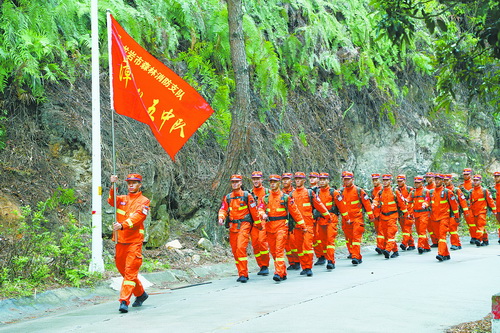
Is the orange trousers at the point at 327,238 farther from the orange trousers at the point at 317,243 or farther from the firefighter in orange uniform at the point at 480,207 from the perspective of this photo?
the firefighter in orange uniform at the point at 480,207

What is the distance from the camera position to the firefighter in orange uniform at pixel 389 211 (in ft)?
56.4

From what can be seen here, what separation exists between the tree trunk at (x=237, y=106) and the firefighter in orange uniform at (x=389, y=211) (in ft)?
13.3

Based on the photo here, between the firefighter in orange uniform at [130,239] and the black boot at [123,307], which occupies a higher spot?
the firefighter in orange uniform at [130,239]

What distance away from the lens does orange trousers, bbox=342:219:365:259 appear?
15.6 m

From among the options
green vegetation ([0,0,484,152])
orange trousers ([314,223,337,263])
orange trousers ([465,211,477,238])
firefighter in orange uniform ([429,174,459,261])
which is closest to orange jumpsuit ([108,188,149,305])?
green vegetation ([0,0,484,152])

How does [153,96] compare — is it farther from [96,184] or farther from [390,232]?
[390,232]

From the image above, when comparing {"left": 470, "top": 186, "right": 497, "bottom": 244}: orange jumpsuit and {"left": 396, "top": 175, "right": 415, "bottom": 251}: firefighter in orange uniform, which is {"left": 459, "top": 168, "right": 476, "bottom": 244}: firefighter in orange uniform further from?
{"left": 396, "top": 175, "right": 415, "bottom": 251}: firefighter in orange uniform

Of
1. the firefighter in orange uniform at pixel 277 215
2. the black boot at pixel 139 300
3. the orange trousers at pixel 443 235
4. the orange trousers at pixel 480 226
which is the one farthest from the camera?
the orange trousers at pixel 480 226

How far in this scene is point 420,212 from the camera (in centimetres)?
1894

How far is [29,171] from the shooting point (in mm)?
13352

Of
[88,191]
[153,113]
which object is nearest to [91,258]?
[88,191]

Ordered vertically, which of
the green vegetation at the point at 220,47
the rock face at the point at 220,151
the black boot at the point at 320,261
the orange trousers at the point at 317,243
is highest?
the green vegetation at the point at 220,47

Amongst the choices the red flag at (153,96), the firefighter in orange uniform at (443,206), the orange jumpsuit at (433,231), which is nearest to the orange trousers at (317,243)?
the firefighter in orange uniform at (443,206)

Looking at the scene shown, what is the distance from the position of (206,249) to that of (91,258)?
3.46 meters
